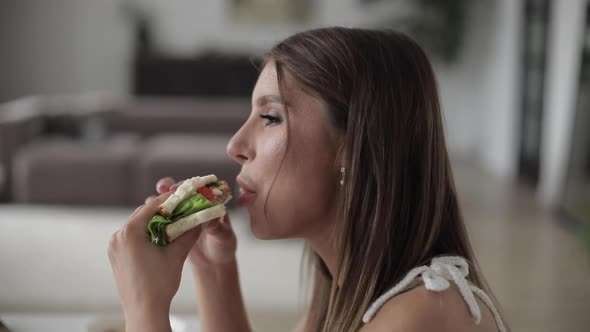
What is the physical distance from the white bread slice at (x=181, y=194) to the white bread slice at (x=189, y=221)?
0.08 feet

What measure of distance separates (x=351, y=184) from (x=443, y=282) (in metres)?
0.20

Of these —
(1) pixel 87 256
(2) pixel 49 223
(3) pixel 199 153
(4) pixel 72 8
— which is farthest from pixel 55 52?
(1) pixel 87 256

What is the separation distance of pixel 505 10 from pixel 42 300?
7.52 meters

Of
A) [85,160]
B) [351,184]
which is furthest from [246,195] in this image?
[85,160]

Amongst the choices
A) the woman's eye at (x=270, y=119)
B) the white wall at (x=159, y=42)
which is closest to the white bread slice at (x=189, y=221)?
the woman's eye at (x=270, y=119)

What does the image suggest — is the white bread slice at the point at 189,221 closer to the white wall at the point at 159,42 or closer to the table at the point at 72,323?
the table at the point at 72,323

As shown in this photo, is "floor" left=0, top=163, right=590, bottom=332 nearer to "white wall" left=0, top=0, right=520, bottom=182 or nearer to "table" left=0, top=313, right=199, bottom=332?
"table" left=0, top=313, right=199, bottom=332

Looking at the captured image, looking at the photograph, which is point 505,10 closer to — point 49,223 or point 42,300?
point 49,223

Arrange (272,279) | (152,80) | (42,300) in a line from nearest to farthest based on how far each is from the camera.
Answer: (42,300)
(272,279)
(152,80)

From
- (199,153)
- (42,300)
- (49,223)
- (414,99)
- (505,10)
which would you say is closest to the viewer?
(414,99)

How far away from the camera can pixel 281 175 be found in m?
1.14

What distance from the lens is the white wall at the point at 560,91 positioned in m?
5.93

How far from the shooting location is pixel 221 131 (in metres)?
6.88

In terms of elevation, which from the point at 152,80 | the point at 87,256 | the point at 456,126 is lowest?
the point at 456,126
